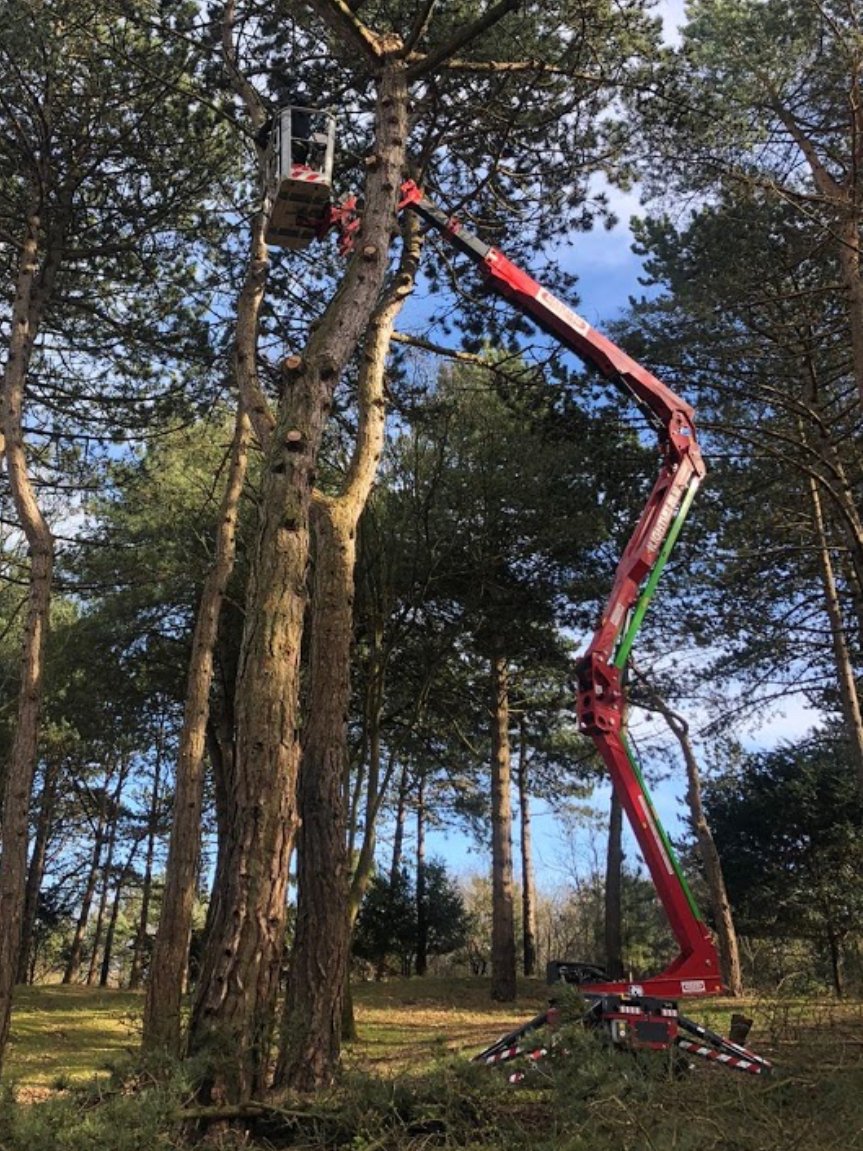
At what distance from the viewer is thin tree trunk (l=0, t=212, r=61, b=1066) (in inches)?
289

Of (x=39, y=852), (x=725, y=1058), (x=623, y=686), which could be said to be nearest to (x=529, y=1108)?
(x=725, y=1058)

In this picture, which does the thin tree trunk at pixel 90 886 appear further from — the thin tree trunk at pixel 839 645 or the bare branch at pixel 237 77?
the bare branch at pixel 237 77

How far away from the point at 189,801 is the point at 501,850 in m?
6.70

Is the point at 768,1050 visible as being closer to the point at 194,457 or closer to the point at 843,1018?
the point at 843,1018

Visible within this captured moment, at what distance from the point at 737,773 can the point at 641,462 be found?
Result: 31.6 feet

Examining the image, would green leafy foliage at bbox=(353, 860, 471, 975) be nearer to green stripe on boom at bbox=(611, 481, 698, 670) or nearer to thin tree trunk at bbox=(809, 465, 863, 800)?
thin tree trunk at bbox=(809, 465, 863, 800)

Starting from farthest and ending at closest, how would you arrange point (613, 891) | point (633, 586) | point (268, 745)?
point (613, 891)
point (633, 586)
point (268, 745)

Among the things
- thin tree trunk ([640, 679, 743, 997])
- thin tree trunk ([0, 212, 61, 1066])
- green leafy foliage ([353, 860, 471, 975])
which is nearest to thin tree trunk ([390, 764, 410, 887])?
green leafy foliage ([353, 860, 471, 975])

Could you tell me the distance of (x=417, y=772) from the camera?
55.4ft

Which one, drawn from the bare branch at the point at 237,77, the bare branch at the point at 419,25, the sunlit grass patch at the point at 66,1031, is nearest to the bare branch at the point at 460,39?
the bare branch at the point at 419,25

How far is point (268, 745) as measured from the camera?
14.1 feet

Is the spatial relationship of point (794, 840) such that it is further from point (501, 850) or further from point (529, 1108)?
point (529, 1108)

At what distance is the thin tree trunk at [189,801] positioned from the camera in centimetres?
795

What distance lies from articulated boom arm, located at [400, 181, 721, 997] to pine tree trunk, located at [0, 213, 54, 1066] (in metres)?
4.07
